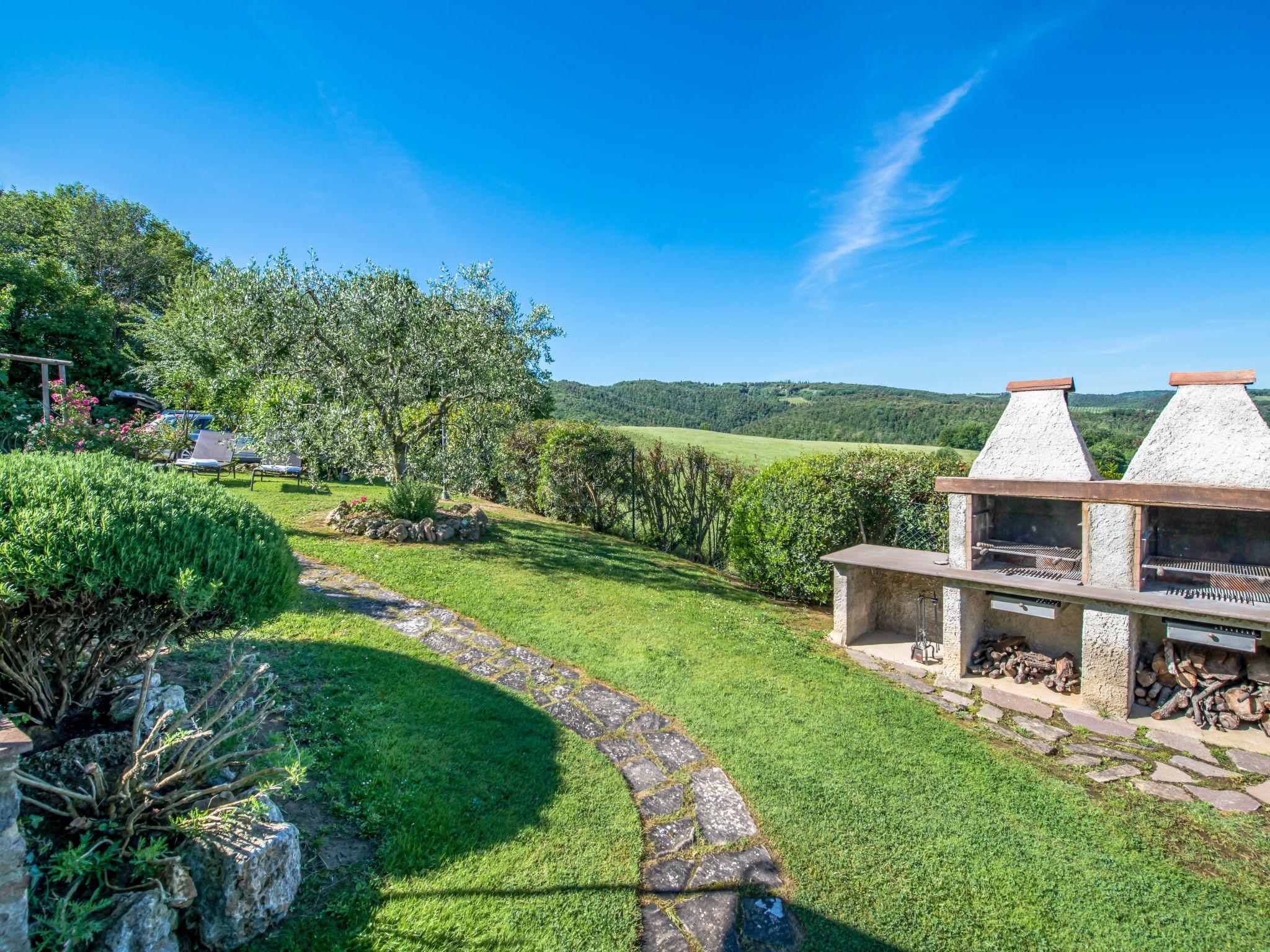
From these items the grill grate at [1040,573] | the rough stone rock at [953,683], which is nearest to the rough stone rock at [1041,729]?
the rough stone rock at [953,683]

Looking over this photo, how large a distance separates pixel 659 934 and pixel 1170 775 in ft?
14.2

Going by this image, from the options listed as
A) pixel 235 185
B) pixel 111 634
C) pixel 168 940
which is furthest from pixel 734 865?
pixel 235 185

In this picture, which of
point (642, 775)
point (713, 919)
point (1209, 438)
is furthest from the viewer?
point (1209, 438)

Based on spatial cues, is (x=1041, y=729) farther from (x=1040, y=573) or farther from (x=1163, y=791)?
(x=1040, y=573)

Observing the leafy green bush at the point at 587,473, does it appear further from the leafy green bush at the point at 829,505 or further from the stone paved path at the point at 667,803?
the stone paved path at the point at 667,803

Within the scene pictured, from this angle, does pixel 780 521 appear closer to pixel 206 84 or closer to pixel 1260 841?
pixel 1260 841

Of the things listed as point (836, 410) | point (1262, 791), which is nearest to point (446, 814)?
point (1262, 791)

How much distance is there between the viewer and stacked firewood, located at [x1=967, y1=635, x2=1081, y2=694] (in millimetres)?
5539

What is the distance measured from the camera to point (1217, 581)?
5.02 metres

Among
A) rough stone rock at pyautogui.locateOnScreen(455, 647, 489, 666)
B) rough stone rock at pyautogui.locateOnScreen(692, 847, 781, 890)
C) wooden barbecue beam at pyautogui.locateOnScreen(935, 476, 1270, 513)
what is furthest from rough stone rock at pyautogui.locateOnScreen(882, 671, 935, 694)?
rough stone rock at pyautogui.locateOnScreen(455, 647, 489, 666)

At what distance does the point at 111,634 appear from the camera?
2.67 metres

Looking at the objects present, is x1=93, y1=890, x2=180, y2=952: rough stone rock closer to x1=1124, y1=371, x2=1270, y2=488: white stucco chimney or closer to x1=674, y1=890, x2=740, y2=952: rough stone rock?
x1=674, y1=890, x2=740, y2=952: rough stone rock

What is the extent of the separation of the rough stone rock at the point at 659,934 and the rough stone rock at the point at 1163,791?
3.81 m

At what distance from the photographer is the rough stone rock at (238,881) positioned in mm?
2145
